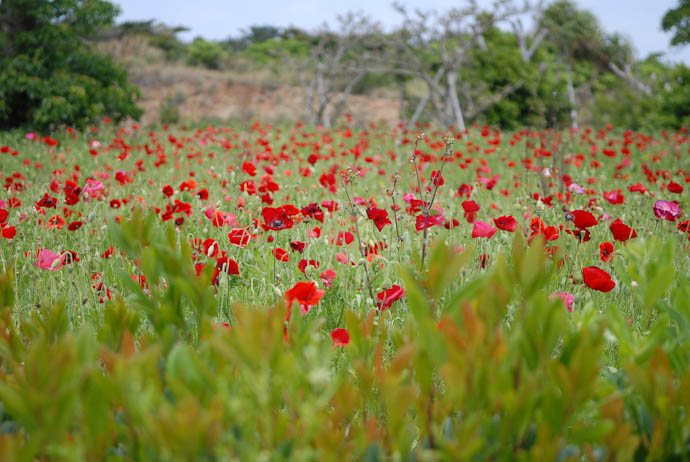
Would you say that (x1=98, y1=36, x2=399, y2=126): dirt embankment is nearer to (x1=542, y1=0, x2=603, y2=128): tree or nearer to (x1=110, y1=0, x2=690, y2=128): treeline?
(x1=110, y1=0, x2=690, y2=128): treeline

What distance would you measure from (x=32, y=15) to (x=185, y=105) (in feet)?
35.2

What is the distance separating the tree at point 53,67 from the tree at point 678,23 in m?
14.7

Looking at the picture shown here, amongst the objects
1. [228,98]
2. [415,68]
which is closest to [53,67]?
[415,68]

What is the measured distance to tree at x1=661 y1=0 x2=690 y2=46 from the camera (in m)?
13.8

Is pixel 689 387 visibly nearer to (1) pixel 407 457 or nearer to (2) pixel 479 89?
(1) pixel 407 457

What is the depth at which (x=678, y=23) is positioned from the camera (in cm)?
1411

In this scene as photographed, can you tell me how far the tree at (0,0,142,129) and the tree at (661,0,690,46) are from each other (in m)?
14.7

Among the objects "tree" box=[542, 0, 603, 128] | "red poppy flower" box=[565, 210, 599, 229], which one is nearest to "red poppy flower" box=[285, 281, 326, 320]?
"red poppy flower" box=[565, 210, 599, 229]

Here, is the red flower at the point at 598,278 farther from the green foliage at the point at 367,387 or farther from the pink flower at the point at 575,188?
the pink flower at the point at 575,188

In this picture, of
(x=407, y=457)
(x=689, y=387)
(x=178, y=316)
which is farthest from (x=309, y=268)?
(x=689, y=387)

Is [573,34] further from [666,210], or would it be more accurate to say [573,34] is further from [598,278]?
[598,278]

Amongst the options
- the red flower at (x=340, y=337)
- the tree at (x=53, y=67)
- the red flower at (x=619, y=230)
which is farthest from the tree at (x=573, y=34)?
the red flower at (x=340, y=337)

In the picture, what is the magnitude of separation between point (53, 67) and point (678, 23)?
16211 mm

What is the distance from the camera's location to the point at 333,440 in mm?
598
